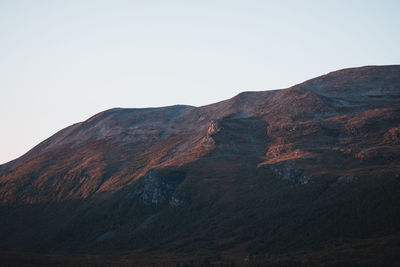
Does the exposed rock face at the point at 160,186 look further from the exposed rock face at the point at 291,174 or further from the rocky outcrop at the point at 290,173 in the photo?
the exposed rock face at the point at 291,174

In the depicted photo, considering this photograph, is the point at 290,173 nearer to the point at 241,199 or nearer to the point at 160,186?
the point at 241,199

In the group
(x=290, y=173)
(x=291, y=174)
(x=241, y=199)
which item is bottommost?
(x=241, y=199)

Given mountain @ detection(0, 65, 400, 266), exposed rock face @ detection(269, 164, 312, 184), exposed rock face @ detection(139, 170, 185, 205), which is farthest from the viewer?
exposed rock face @ detection(139, 170, 185, 205)

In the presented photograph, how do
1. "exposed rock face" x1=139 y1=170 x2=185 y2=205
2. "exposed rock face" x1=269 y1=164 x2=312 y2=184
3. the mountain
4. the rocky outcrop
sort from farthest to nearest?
1. "exposed rock face" x1=139 y1=170 x2=185 y2=205
2. the rocky outcrop
3. "exposed rock face" x1=269 y1=164 x2=312 y2=184
4. the mountain

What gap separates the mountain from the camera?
90.1 metres

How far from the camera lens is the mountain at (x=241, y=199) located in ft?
296

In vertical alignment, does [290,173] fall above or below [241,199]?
above

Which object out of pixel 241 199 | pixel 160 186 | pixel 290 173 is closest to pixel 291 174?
pixel 290 173

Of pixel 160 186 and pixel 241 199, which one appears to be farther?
pixel 160 186

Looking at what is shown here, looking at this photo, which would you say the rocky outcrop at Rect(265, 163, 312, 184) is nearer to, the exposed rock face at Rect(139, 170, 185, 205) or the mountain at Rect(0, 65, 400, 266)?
the mountain at Rect(0, 65, 400, 266)

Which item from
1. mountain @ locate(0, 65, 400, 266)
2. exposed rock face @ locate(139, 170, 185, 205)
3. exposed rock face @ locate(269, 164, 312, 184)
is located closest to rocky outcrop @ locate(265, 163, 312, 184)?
exposed rock face @ locate(269, 164, 312, 184)

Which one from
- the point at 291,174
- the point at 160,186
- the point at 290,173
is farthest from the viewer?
the point at 160,186

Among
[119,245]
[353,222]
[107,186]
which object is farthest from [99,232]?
[353,222]

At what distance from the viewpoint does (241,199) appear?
424 ft
